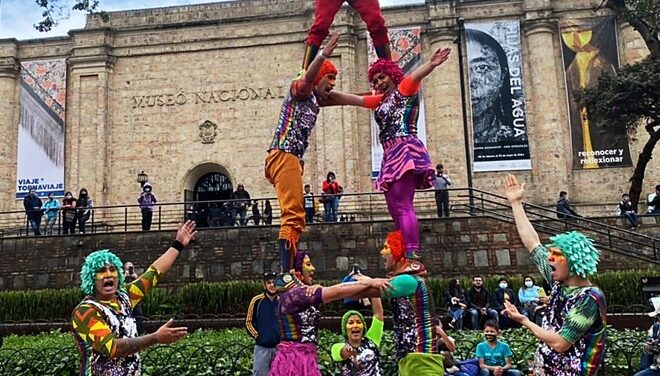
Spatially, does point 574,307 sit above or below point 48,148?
below

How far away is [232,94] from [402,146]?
21.3m

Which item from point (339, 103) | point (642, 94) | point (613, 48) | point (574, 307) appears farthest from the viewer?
point (613, 48)

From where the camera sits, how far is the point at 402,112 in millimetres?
4887

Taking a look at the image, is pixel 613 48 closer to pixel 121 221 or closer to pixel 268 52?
pixel 268 52

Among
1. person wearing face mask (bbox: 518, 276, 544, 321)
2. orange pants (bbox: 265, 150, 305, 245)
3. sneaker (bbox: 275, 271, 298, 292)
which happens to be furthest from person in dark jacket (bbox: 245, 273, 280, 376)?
person wearing face mask (bbox: 518, 276, 544, 321)

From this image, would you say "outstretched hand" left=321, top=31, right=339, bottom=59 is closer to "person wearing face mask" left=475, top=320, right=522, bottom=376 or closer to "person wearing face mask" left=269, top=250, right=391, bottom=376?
"person wearing face mask" left=269, top=250, right=391, bottom=376

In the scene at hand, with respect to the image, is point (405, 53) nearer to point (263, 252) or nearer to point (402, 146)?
point (263, 252)

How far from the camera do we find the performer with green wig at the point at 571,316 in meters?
3.52

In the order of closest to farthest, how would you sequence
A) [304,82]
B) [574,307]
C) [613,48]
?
[574,307] < [304,82] < [613,48]

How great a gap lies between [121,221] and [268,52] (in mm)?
8807

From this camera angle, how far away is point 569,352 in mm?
3604

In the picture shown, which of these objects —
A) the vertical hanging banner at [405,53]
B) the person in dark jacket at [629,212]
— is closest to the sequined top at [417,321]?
the person in dark jacket at [629,212]

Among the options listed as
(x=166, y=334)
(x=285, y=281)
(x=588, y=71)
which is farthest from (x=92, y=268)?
(x=588, y=71)

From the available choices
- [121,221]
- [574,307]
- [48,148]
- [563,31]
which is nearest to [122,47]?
[48,148]
